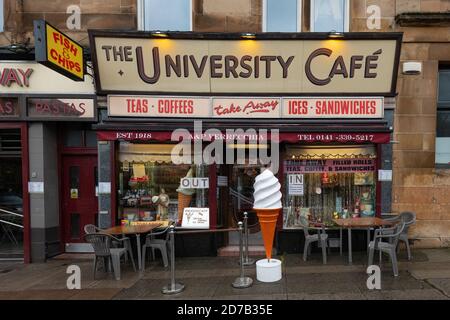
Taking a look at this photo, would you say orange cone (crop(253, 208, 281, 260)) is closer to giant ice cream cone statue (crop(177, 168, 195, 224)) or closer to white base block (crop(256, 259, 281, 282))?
white base block (crop(256, 259, 281, 282))

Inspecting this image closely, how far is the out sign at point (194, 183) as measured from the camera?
8.25 metres

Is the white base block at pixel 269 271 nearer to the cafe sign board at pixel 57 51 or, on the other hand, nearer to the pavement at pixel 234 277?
the pavement at pixel 234 277

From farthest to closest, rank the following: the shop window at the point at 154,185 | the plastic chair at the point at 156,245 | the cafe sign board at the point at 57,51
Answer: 1. the shop window at the point at 154,185
2. the plastic chair at the point at 156,245
3. the cafe sign board at the point at 57,51

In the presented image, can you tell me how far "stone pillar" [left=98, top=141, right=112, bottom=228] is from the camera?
807 cm

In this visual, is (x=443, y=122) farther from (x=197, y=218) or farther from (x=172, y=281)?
(x=172, y=281)

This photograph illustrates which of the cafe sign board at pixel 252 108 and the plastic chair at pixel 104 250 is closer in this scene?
the plastic chair at pixel 104 250

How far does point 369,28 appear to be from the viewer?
317 inches

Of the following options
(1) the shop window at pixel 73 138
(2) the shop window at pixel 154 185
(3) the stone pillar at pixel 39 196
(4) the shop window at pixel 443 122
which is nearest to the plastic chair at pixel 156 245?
(2) the shop window at pixel 154 185

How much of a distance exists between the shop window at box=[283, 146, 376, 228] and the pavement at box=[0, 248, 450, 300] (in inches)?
40.9

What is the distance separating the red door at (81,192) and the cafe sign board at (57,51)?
2050 millimetres

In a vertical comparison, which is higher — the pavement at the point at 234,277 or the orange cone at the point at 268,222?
the orange cone at the point at 268,222

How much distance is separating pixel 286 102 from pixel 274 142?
0.94m

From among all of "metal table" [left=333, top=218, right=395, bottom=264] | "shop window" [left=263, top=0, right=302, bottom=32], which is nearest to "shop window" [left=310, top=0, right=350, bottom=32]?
"shop window" [left=263, top=0, right=302, bottom=32]

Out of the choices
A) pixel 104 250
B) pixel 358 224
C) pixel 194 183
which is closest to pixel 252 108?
pixel 194 183
